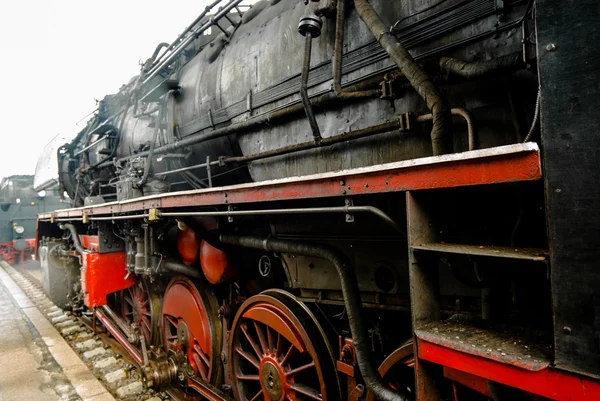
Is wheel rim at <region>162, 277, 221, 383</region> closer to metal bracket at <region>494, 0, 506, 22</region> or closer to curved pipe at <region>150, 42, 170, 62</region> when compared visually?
curved pipe at <region>150, 42, 170, 62</region>

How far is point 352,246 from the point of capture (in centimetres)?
186

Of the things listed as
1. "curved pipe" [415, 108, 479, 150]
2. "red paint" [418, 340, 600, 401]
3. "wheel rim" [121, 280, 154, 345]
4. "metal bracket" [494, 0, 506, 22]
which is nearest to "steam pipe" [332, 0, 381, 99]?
"curved pipe" [415, 108, 479, 150]

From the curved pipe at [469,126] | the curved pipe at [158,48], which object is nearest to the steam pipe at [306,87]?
the curved pipe at [469,126]

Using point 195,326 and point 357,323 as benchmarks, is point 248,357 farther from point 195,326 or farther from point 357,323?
point 357,323

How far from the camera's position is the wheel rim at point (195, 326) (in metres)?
3.02

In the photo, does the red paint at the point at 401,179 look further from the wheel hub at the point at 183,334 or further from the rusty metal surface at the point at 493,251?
the wheel hub at the point at 183,334

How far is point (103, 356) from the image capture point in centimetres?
445

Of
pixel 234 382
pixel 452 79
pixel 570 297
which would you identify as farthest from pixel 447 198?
pixel 234 382

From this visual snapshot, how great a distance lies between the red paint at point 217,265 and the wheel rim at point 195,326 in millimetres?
507

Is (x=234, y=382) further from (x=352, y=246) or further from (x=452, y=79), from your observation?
(x=452, y=79)

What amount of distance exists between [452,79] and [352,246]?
34.7 inches

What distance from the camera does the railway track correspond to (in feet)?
11.5

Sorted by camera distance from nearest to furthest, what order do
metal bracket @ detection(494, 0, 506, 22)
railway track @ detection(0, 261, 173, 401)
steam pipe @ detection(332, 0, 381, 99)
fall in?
metal bracket @ detection(494, 0, 506, 22) < steam pipe @ detection(332, 0, 381, 99) < railway track @ detection(0, 261, 173, 401)

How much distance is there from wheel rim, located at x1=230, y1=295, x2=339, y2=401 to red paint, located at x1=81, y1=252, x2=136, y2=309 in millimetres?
2392
